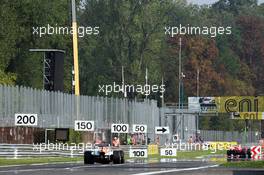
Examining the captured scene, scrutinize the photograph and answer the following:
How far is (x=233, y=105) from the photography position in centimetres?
11706

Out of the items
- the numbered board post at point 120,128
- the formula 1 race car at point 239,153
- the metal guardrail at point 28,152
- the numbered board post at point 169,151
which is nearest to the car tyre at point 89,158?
the metal guardrail at point 28,152

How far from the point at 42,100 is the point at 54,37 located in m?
30.0

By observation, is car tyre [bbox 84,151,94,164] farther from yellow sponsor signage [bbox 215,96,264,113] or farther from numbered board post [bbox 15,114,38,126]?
yellow sponsor signage [bbox 215,96,264,113]

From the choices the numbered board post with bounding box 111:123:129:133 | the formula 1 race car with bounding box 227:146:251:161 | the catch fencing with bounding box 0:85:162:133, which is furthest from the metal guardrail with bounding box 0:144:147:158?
the formula 1 race car with bounding box 227:146:251:161

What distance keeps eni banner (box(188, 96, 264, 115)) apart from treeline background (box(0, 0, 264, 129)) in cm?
763

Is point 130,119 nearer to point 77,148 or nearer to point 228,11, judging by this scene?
→ point 77,148

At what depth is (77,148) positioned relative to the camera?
233ft

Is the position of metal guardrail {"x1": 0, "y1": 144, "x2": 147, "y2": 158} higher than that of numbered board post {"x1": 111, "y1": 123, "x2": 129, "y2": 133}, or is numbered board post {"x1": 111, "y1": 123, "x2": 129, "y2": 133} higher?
numbered board post {"x1": 111, "y1": 123, "x2": 129, "y2": 133}

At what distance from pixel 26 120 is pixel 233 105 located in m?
58.0

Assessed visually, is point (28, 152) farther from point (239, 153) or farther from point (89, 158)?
point (89, 158)

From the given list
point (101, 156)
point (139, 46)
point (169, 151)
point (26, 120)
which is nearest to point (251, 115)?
point (139, 46)

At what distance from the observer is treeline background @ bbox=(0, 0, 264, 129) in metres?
100

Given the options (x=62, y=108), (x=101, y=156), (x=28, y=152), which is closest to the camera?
(x=101, y=156)

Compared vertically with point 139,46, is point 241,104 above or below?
below
